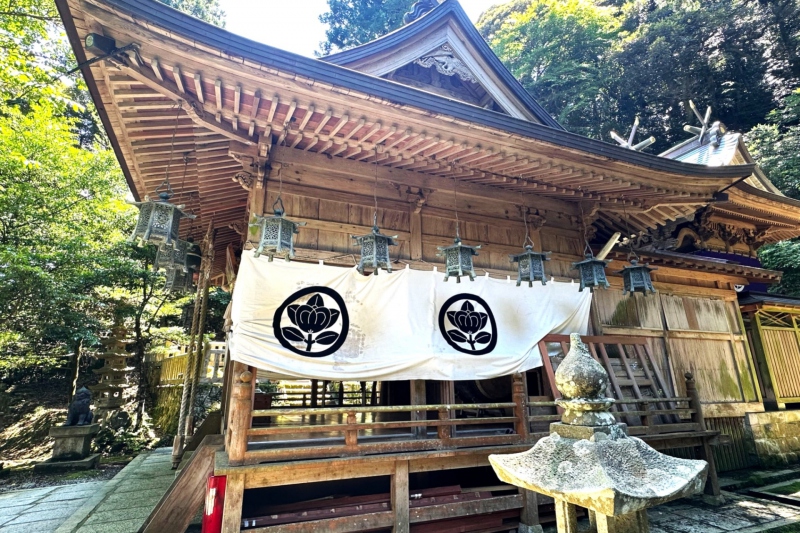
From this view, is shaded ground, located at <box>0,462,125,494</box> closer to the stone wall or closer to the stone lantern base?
the stone lantern base

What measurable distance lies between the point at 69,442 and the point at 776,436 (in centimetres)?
1804

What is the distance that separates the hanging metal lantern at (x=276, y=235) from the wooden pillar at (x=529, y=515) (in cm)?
438

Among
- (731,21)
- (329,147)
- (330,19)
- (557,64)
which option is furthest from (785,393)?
(330,19)

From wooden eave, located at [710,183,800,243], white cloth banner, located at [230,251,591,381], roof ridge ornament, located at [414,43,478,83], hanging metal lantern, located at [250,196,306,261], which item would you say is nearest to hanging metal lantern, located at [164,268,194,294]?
white cloth banner, located at [230,251,591,381]

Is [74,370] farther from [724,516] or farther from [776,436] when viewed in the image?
[776,436]

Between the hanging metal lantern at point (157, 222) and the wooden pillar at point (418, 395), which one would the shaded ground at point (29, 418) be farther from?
the wooden pillar at point (418, 395)

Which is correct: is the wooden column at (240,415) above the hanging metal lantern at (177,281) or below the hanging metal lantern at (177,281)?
below

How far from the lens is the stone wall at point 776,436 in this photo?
805cm

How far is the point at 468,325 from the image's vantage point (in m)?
5.43

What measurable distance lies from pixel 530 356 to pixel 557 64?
2580 centimetres

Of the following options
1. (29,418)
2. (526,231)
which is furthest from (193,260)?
(29,418)

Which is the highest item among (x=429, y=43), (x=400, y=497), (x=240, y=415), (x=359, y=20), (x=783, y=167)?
(x=359, y=20)

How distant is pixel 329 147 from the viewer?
5.09 meters

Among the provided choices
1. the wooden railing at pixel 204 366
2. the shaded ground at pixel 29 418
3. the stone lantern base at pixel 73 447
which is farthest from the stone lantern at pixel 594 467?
the shaded ground at pixel 29 418
